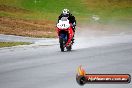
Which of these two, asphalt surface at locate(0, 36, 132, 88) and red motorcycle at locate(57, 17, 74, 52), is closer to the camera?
asphalt surface at locate(0, 36, 132, 88)

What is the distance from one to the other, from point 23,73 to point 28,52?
8575 mm

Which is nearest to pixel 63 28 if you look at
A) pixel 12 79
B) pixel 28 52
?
pixel 28 52

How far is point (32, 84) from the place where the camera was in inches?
504

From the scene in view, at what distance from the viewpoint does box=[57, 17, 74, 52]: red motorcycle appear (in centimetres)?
2420

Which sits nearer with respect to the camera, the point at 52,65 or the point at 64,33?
the point at 52,65

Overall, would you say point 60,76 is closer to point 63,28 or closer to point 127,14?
point 63,28

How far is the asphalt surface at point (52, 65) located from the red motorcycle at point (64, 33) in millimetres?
502

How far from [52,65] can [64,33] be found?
21.0 ft

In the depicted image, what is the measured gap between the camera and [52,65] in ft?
59.5

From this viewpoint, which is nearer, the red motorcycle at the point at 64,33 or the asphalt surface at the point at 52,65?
the asphalt surface at the point at 52,65

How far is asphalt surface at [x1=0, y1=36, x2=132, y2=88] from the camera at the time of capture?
13.2 metres

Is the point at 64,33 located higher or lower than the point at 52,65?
lower

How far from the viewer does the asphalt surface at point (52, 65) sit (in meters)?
13.2

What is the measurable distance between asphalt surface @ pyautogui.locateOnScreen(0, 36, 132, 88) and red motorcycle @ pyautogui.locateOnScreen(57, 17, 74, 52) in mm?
502
